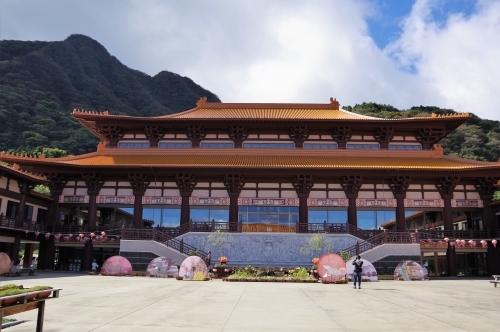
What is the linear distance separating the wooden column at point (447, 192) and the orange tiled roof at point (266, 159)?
1265 mm

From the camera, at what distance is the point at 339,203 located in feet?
107

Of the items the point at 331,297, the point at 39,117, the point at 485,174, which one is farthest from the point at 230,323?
the point at 39,117

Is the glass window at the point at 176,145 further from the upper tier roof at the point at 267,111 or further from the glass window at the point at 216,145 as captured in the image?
the upper tier roof at the point at 267,111

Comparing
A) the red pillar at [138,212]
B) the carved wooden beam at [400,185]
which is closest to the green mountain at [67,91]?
the red pillar at [138,212]

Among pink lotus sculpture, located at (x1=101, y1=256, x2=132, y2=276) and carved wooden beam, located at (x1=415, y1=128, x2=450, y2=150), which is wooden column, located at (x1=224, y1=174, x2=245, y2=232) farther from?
carved wooden beam, located at (x1=415, y1=128, x2=450, y2=150)

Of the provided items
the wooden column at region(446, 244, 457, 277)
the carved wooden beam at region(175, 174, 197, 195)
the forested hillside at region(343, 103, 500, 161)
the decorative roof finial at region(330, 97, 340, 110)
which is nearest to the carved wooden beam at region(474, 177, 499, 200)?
the wooden column at region(446, 244, 457, 277)

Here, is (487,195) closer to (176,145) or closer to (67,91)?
(176,145)

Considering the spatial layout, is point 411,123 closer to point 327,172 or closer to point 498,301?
point 327,172

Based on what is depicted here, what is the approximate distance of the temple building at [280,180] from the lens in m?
31.2

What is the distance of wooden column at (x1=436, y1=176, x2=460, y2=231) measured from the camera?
32.1 metres

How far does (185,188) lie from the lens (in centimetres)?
Result: 3288

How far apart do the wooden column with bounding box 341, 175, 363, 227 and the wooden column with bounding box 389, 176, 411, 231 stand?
2911mm

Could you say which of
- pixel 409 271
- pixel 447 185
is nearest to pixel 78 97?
pixel 447 185

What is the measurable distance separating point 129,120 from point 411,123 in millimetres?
25565
